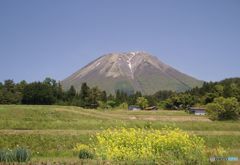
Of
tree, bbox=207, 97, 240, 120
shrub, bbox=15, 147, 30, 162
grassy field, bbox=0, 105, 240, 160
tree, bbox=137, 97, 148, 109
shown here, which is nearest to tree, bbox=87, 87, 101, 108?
tree, bbox=137, 97, 148, 109

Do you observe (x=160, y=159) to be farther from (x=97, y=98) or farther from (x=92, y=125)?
(x=97, y=98)

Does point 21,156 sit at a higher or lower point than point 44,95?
lower

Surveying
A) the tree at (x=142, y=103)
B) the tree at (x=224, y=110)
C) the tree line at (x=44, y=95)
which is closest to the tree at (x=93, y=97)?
the tree line at (x=44, y=95)

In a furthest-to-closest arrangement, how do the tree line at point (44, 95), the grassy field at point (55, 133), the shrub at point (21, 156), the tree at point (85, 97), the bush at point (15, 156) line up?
the tree at point (85, 97), the tree line at point (44, 95), the grassy field at point (55, 133), the shrub at point (21, 156), the bush at point (15, 156)

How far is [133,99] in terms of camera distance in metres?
153

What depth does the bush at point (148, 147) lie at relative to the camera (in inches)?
525

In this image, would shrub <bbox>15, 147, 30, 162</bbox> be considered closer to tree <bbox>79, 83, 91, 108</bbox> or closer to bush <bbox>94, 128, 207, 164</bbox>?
bush <bbox>94, 128, 207, 164</bbox>

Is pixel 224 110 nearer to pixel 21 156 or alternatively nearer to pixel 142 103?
pixel 142 103

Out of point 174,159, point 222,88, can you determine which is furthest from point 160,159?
point 222,88

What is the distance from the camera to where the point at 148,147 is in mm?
14156

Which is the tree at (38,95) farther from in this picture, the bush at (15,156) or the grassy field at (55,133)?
the bush at (15,156)

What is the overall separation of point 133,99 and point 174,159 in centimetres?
14057

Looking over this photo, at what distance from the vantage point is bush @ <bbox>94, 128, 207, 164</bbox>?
43.7 ft

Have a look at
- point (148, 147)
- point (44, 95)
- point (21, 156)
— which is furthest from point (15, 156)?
point (44, 95)
